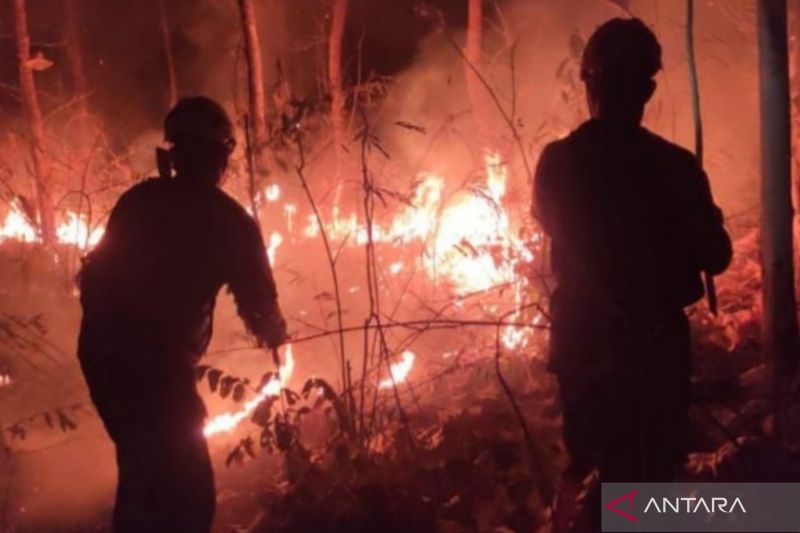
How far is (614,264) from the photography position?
2.95 m

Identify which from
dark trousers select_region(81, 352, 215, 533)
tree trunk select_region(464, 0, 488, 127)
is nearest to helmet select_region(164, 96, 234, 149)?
dark trousers select_region(81, 352, 215, 533)

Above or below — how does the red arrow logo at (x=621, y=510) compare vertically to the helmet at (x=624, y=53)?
below

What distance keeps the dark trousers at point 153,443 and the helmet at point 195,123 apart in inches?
37.7

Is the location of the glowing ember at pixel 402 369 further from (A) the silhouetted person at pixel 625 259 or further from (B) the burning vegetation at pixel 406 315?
(A) the silhouetted person at pixel 625 259

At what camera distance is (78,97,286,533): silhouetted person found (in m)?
3.49

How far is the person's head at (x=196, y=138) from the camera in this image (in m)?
3.61

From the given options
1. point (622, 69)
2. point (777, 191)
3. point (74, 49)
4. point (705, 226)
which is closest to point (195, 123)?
point (622, 69)

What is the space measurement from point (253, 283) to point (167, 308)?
0.37 meters

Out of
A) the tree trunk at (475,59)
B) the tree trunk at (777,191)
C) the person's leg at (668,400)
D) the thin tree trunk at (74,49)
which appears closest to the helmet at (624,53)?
the person's leg at (668,400)

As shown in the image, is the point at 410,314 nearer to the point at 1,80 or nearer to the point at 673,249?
the point at 673,249

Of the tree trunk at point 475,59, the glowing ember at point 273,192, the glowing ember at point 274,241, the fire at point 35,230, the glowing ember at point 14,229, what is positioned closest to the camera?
the glowing ember at point 274,241

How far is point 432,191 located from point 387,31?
30.8 feet

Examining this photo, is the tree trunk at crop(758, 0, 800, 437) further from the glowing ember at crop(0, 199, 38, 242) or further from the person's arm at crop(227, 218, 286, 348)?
the glowing ember at crop(0, 199, 38, 242)

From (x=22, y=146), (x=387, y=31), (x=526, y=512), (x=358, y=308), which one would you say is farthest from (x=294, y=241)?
(x=387, y=31)
